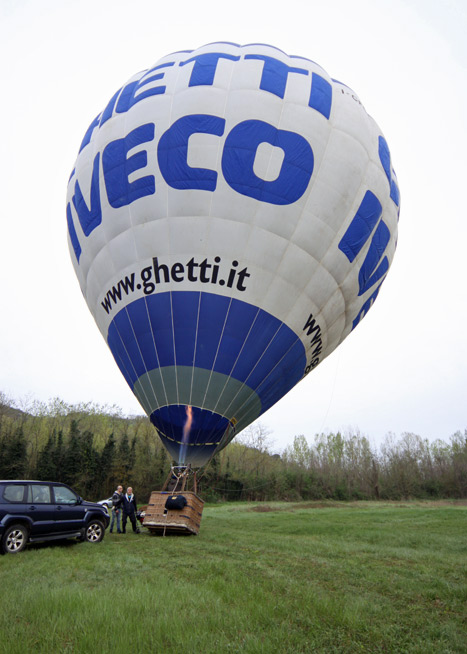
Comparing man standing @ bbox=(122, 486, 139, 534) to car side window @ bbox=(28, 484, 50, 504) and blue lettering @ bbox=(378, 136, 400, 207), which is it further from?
blue lettering @ bbox=(378, 136, 400, 207)

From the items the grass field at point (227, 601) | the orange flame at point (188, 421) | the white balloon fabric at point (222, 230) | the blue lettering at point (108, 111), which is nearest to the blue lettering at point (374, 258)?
the white balloon fabric at point (222, 230)

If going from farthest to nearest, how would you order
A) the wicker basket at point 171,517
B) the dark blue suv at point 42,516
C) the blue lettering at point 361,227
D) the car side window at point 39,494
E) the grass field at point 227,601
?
the blue lettering at point 361,227 → the wicker basket at point 171,517 → the car side window at point 39,494 → the dark blue suv at point 42,516 → the grass field at point 227,601

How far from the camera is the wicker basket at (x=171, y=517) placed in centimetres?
930

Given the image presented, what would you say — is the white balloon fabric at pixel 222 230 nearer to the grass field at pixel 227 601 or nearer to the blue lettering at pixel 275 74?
the blue lettering at pixel 275 74

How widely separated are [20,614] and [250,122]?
9664 millimetres

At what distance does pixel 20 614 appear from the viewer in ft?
11.7

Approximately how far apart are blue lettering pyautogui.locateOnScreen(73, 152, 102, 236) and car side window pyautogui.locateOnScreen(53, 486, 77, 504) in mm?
6060

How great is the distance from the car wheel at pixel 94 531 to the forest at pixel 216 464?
19157mm

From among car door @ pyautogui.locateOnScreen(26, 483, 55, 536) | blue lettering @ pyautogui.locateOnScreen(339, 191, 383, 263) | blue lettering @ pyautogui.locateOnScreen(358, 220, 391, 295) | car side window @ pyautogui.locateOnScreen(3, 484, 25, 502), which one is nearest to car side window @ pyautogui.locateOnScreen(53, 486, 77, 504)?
car door @ pyautogui.locateOnScreen(26, 483, 55, 536)

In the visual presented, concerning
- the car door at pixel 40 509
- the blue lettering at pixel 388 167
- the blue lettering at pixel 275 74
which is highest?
the blue lettering at pixel 275 74

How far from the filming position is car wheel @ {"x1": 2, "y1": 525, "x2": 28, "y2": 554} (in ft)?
21.5

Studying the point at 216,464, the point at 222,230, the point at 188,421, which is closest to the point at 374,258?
the point at 222,230

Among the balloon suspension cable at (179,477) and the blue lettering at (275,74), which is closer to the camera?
the balloon suspension cable at (179,477)

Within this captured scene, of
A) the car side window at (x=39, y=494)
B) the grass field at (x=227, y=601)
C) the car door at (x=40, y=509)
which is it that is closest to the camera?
the grass field at (x=227, y=601)
